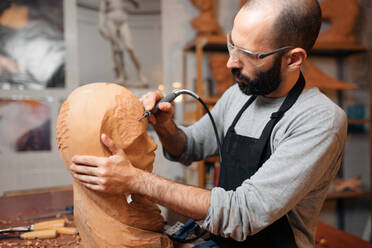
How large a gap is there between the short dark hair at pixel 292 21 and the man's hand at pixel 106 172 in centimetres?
69

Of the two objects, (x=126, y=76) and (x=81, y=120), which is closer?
(x=81, y=120)

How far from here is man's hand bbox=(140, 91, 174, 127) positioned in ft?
4.40

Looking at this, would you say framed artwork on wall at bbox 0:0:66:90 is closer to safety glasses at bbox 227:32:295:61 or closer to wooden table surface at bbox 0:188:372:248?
wooden table surface at bbox 0:188:372:248

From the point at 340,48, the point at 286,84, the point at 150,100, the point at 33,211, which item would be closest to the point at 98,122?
the point at 150,100

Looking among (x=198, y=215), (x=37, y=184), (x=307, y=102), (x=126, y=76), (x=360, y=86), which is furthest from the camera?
(x=360, y=86)

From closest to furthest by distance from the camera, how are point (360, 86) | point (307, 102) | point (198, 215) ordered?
point (198, 215) → point (307, 102) → point (360, 86)

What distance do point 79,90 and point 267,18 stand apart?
2.45ft

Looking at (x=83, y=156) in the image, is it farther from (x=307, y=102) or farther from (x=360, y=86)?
(x=360, y=86)

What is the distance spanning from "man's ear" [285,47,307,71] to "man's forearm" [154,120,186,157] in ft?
1.97

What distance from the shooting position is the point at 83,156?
1.08 meters

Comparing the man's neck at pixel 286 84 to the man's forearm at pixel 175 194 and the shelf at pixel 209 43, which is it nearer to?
the man's forearm at pixel 175 194

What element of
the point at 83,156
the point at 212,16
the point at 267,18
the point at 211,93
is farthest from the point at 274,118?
the point at 212,16

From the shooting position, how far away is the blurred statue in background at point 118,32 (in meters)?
3.01

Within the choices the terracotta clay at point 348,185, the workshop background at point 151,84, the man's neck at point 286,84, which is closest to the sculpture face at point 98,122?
the man's neck at point 286,84
